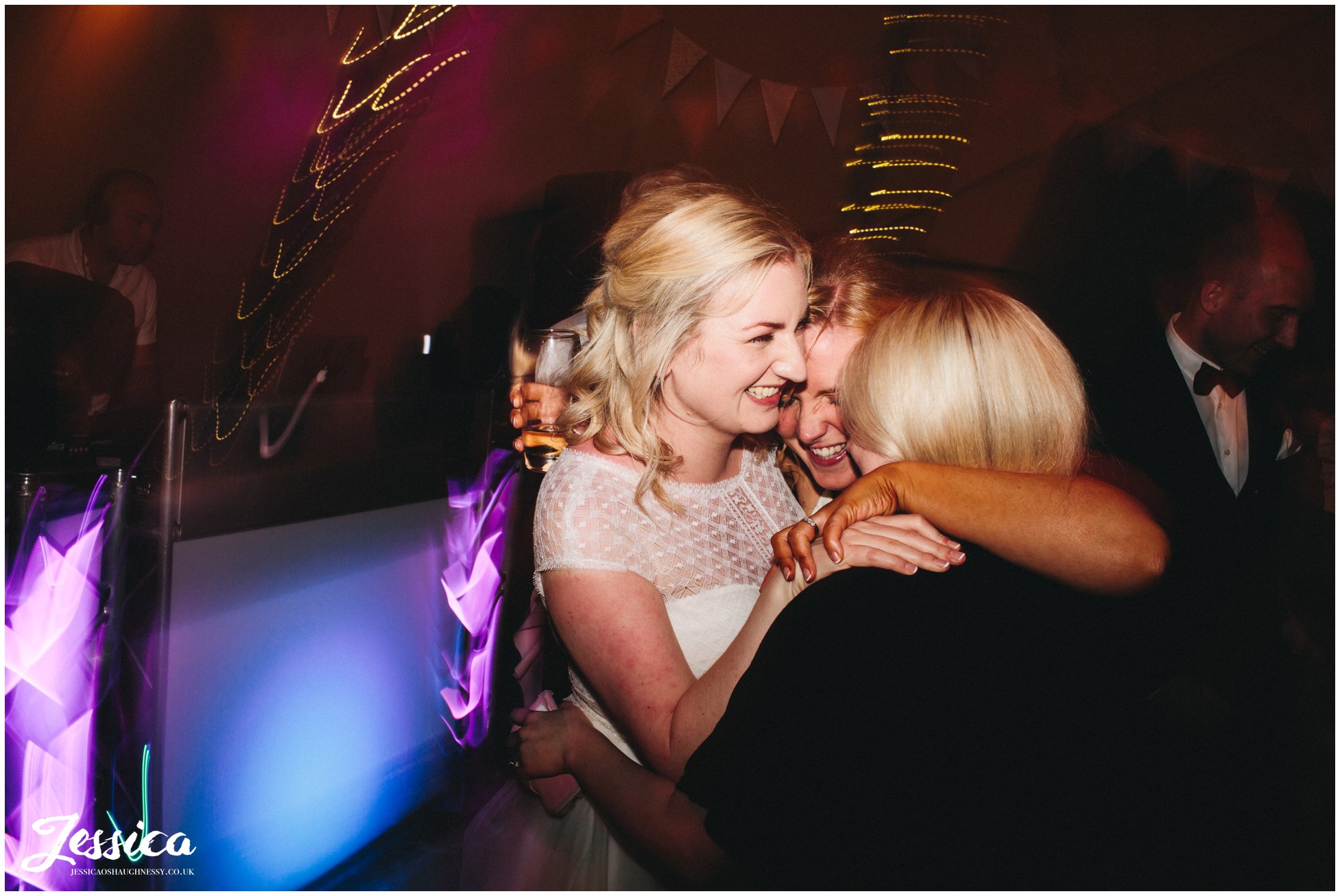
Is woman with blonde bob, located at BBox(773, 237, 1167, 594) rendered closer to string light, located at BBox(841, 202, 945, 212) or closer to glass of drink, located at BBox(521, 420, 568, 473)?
glass of drink, located at BBox(521, 420, 568, 473)

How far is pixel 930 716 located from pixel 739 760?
25 cm

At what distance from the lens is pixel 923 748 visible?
0.89 metres

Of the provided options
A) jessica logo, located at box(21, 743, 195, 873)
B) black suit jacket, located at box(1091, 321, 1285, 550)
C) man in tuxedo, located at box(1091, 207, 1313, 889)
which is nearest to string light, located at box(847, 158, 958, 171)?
man in tuxedo, located at box(1091, 207, 1313, 889)

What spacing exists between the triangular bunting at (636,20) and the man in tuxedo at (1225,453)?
310cm

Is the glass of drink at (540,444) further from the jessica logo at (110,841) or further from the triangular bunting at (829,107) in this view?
the triangular bunting at (829,107)

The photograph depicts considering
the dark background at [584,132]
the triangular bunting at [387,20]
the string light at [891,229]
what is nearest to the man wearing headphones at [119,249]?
the dark background at [584,132]

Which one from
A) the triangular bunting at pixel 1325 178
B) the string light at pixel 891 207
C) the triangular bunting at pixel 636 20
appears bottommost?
the triangular bunting at pixel 1325 178

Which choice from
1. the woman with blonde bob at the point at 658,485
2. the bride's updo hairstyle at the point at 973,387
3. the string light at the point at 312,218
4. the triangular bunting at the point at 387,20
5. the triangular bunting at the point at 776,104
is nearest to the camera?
the bride's updo hairstyle at the point at 973,387

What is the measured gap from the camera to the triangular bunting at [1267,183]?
368cm

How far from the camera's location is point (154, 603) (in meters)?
1.45

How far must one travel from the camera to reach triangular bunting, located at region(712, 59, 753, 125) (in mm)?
3938

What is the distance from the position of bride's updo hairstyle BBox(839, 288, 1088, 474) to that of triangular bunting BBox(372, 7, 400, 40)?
2.81 metres

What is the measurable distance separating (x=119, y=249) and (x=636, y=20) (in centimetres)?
297

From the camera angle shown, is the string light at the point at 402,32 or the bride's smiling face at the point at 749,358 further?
the string light at the point at 402,32
